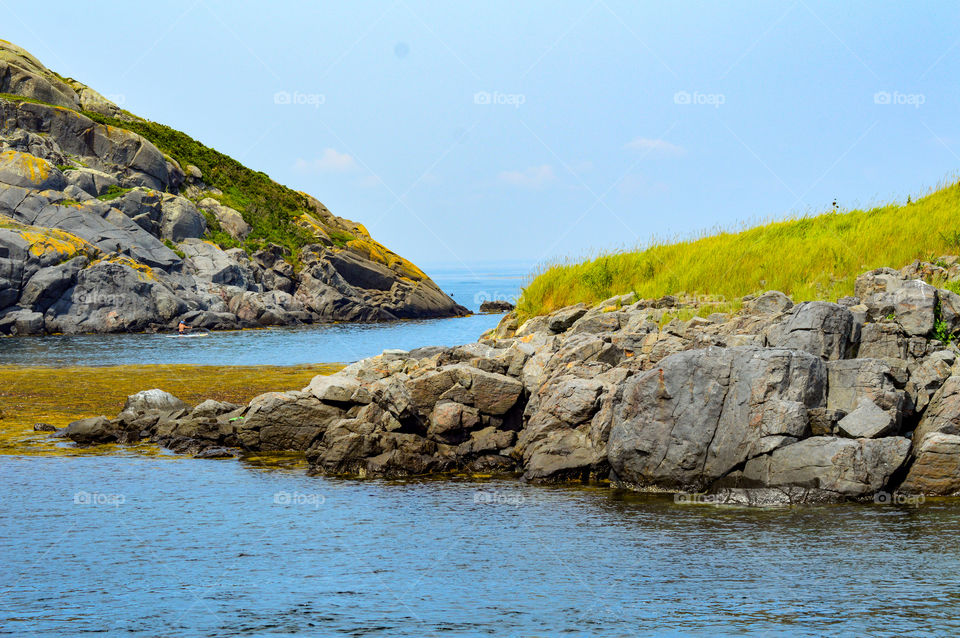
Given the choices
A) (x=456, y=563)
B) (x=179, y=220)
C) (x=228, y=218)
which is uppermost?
(x=228, y=218)

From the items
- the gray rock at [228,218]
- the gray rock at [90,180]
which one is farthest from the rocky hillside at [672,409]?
the gray rock at [228,218]

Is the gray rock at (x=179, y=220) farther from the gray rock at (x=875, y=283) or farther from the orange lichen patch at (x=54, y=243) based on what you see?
the gray rock at (x=875, y=283)

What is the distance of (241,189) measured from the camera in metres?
119

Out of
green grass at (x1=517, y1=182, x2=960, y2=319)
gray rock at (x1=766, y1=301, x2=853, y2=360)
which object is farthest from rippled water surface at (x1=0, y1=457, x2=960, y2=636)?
green grass at (x1=517, y1=182, x2=960, y2=319)

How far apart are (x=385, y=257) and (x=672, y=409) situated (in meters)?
101

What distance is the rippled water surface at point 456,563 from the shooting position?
11.7 m

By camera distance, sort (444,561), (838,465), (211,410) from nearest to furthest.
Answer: (444,561) < (838,465) < (211,410)

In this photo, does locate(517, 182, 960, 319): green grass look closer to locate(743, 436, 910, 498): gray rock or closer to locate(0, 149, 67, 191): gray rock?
locate(743, 436, 910, 498): gray rock

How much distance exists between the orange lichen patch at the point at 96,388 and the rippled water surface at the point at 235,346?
4722 mm

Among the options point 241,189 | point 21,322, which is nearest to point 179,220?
point 241,189

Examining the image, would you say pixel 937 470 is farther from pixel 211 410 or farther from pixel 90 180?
pixel 90 180

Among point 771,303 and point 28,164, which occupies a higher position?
point 28,164

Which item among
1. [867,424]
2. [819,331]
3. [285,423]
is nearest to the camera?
[867,424]

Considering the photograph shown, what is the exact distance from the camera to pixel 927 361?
20.3 m
